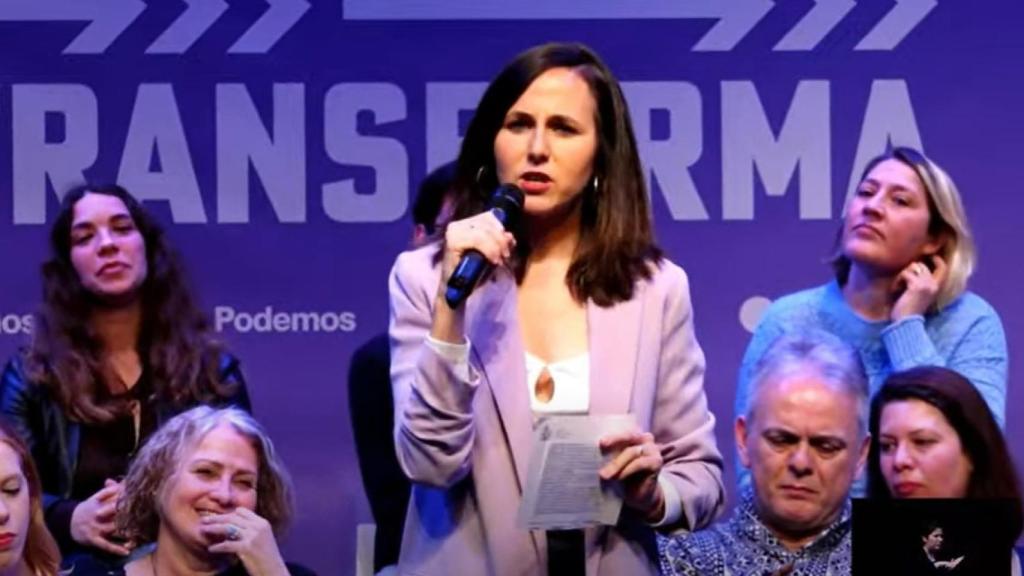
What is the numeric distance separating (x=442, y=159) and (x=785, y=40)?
93 centimetres

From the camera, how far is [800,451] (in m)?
3.35

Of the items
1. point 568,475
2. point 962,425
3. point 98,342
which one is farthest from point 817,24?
point 568,475

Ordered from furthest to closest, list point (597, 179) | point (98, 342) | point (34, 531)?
point (98, 342)
point (34, 531)
point (597, 179)

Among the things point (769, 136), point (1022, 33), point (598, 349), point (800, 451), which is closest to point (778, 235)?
point (769, 136)

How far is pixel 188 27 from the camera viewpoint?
506 centimetres

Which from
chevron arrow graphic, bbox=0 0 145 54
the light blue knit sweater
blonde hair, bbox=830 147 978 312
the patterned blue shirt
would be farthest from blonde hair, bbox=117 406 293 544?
chevron arrow graphic, bbox=0 0 145 54

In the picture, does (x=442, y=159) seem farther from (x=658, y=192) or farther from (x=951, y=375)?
(x=951, y=375)

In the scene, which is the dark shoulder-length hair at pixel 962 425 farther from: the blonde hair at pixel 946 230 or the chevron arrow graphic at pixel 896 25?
the chevron arrow graphic at pixel 896 25

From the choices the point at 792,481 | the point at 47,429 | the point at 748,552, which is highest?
the point at 47,429

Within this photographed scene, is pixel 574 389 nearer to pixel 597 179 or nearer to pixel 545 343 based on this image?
pixel 545 343

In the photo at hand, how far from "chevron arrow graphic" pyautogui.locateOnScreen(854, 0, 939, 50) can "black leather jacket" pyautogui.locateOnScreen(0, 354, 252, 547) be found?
1970 mm

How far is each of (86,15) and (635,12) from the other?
1407 mm

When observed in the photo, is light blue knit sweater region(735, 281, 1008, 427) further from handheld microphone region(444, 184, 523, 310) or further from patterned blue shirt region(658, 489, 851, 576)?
handheld microphone region(444, 184, 523, 310)

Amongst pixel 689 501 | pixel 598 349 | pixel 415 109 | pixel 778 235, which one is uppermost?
pixel 415 109
